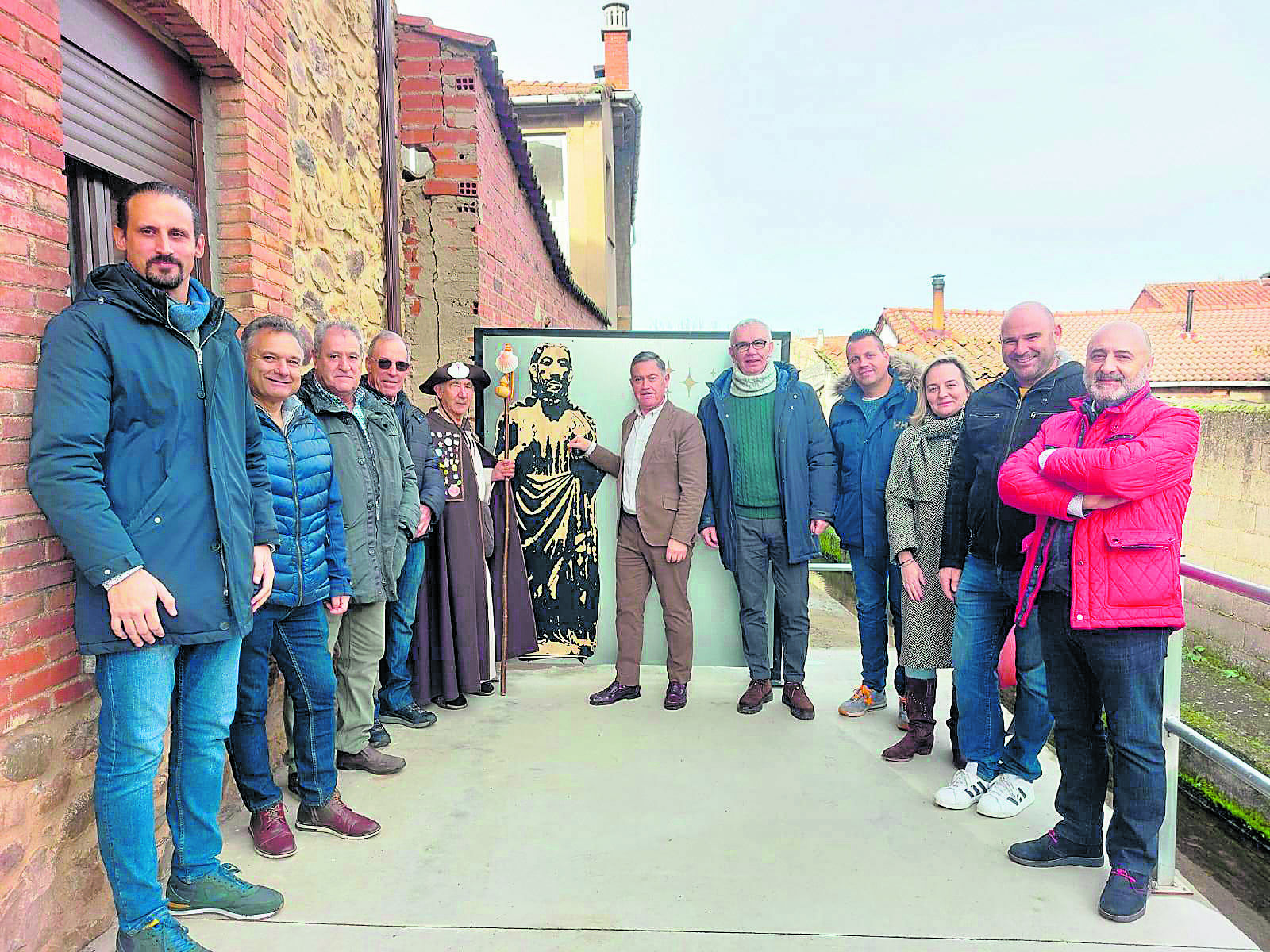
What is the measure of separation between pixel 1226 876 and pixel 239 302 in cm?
748

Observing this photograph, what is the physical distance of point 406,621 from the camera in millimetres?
3729

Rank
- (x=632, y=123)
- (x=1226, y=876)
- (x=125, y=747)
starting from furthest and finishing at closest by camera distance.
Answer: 1. (x=632, y=123)
2. (x=1226, y=876)
3. (x=125, y=747)

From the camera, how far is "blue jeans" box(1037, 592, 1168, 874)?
2.34 meters

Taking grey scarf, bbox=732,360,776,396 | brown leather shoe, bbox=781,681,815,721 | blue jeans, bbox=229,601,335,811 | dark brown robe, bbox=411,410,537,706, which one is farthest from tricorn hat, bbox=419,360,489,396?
brown leather shoe, bbox=781,681,815,721

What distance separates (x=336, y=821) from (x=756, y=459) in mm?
2398

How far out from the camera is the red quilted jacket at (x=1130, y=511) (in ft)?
7.29

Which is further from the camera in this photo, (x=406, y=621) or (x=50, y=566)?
(x=406, y=621)

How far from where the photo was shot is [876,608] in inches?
151

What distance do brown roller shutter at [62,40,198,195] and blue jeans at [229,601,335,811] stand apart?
1.52 metres

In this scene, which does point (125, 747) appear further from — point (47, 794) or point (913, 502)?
point (913, 502)

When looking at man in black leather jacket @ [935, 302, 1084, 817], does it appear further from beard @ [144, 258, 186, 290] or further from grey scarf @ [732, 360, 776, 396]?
beard @ [144, 258, 186, 290]

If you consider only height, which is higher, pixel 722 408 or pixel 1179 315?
pixel 1179 315

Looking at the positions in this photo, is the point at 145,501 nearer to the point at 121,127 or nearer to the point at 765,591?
the point at 121,127

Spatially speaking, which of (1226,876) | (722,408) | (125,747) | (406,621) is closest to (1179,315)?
(1226,876)
